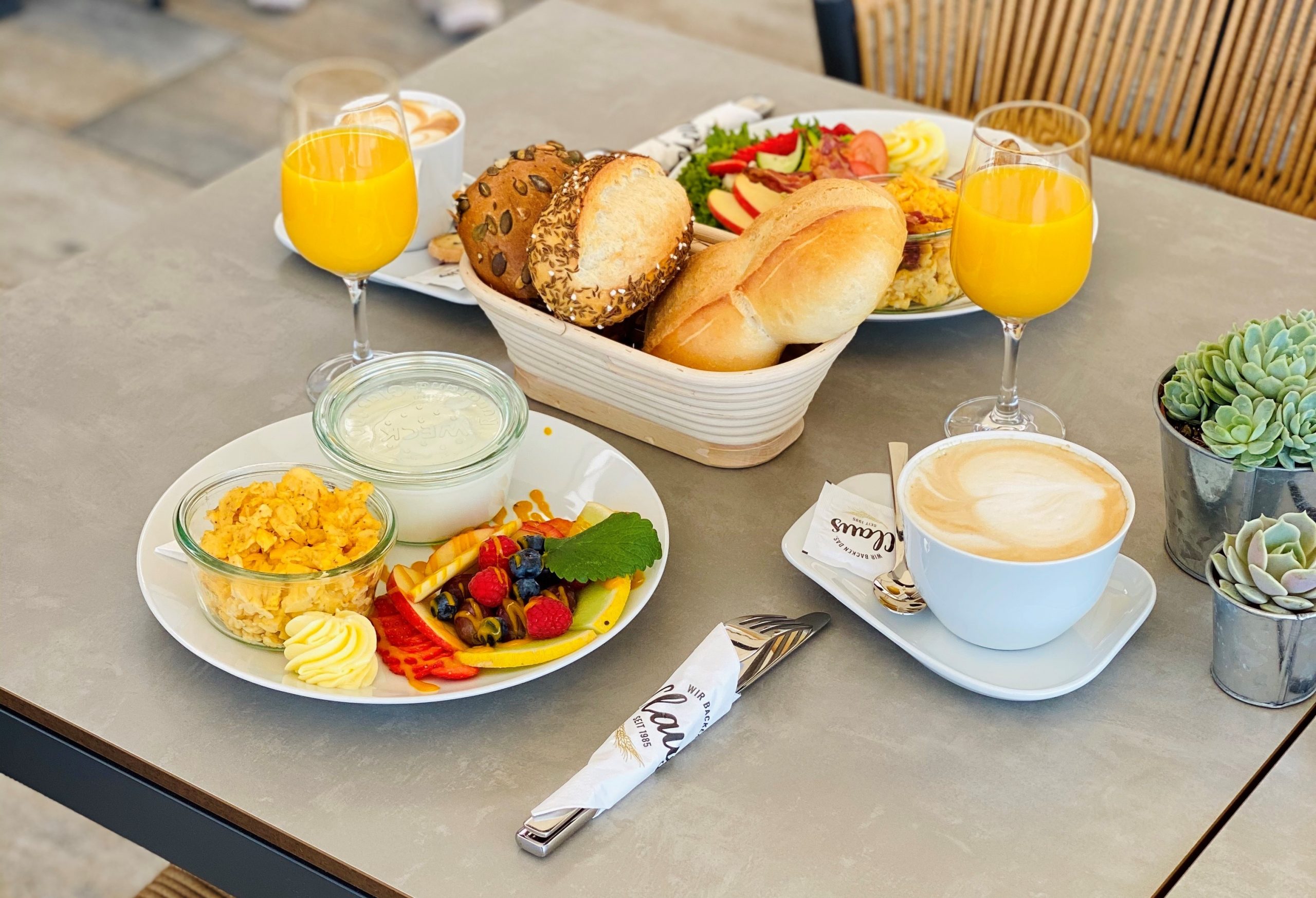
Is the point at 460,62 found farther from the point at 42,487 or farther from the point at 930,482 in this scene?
the point at 930,482

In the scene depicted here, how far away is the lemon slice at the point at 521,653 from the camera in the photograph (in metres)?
0.89

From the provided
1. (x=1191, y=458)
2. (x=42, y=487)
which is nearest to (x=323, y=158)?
(x=42, y=487)

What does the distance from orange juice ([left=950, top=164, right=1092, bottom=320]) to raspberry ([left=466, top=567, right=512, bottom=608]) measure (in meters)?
0.45

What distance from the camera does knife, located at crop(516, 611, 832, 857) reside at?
2.65ft

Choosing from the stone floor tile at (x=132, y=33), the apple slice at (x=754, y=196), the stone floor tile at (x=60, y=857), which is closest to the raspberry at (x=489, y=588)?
the apple slice at (x=754, y=196)

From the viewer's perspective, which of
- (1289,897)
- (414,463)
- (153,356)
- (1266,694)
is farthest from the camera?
(153,356)

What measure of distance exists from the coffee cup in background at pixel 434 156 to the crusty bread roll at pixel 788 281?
37 cm

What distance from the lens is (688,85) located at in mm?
1735

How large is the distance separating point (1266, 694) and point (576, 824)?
46 centimetres

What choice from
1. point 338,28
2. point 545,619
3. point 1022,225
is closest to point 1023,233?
point 1022,225

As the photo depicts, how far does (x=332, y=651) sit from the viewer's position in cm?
89

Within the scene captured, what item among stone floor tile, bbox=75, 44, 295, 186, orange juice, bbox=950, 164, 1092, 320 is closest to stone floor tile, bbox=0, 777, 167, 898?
orange juice, bbox=950, 164, 1092, 320

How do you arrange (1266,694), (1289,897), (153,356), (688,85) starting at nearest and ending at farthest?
(1289,897) < (1266,694) < (153,356) < (688,85)

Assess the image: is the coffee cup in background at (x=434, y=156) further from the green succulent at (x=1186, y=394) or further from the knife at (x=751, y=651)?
the green succulent at (x=1186, y=394)
